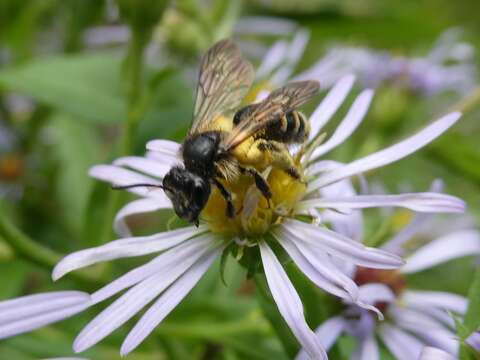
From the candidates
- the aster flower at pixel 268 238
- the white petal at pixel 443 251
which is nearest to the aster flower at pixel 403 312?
the white petal at pixel 443 251

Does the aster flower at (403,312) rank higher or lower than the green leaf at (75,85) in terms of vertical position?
higher

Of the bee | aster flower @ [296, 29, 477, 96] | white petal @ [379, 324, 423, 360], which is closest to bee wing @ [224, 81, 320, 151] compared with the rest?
the bee

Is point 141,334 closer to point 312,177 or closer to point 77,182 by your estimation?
point 312,177

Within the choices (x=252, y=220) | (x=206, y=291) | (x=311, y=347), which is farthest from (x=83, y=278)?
(x=311, y=347)

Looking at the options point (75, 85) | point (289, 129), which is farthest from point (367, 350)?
point (75, 85)

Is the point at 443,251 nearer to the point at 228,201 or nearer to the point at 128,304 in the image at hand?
the point at 228,201

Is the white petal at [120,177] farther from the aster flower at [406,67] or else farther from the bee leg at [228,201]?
the aster flower at [406,67]
